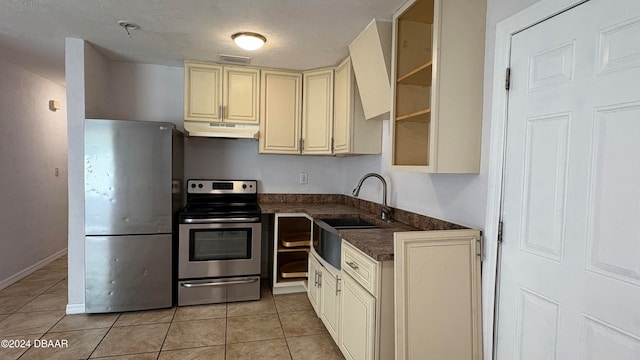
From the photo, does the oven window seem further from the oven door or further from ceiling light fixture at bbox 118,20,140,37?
ceiling light fixture at bbox 118,20,140,37

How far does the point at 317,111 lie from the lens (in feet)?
11.1

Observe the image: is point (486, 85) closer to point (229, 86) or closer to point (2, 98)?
point (229, 86)

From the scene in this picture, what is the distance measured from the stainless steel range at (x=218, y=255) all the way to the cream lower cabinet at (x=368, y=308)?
53.0 inches

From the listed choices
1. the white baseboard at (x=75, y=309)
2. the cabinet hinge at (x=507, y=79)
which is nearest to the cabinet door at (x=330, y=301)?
the cabinet hinge at (x=507, y=79)

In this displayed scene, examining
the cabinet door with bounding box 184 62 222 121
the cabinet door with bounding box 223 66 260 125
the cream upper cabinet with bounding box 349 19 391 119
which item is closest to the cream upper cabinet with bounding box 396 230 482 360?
the cream upper cabinet with bounding box 349 19 391 119

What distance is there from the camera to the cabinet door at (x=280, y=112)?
3.40 m

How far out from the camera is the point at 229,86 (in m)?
3.30

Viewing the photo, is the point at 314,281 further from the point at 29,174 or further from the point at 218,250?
the point at 29,174

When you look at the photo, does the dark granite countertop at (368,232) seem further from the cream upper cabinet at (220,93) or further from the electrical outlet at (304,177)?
the cream upper cabinet at (220,93)

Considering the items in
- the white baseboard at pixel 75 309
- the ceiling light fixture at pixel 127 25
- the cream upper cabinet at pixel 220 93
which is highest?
the ceiling light fixture at pixel 127 25

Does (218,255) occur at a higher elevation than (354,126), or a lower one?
lower

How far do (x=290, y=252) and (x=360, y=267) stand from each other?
1.69m

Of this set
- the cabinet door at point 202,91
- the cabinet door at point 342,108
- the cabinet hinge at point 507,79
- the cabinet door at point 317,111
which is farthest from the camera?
the cabinet door at point 317,111

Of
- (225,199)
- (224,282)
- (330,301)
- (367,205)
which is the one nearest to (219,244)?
(224,282)
